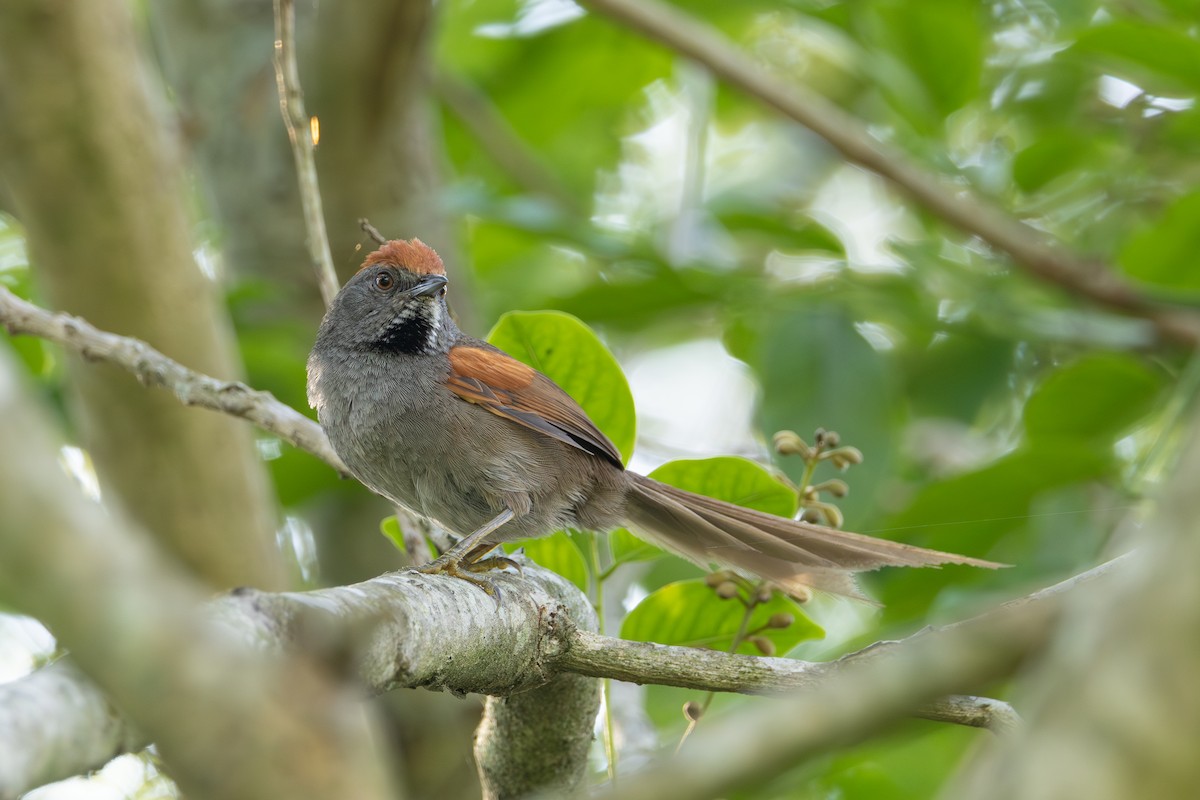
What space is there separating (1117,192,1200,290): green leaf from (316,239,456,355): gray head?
2903 mm

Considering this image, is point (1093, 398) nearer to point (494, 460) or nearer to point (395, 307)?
point (494, 460)

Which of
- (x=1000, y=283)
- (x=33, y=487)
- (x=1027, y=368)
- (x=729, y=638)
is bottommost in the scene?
(x=1027, y=368)

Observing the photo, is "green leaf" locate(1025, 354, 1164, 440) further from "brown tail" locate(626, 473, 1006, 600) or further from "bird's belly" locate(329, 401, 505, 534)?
"bird's belly" locate(329, 401, 505, 534)

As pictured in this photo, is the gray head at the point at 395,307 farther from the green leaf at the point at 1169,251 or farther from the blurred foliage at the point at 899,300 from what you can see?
the green leaf at the point at 1169,251

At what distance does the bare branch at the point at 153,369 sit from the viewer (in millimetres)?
3373

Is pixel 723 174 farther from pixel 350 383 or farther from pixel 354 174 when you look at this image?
pixel 350 383

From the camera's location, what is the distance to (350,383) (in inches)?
164

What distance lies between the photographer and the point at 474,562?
140 inches

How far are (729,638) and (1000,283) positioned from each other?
2.33 meters

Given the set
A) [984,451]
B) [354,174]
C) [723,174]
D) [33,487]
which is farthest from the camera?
[723,174]

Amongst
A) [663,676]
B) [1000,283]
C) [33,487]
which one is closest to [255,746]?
[33,487]

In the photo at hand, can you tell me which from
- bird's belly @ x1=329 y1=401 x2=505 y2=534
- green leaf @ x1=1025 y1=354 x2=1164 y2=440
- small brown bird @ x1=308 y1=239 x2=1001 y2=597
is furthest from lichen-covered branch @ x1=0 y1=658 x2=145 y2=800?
green leaf @ x1=1025 y1=354 x2=1164 y2=440

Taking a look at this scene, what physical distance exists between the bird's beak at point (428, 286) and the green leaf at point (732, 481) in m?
1.57

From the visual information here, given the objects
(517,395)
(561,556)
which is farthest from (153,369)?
(561,556)
